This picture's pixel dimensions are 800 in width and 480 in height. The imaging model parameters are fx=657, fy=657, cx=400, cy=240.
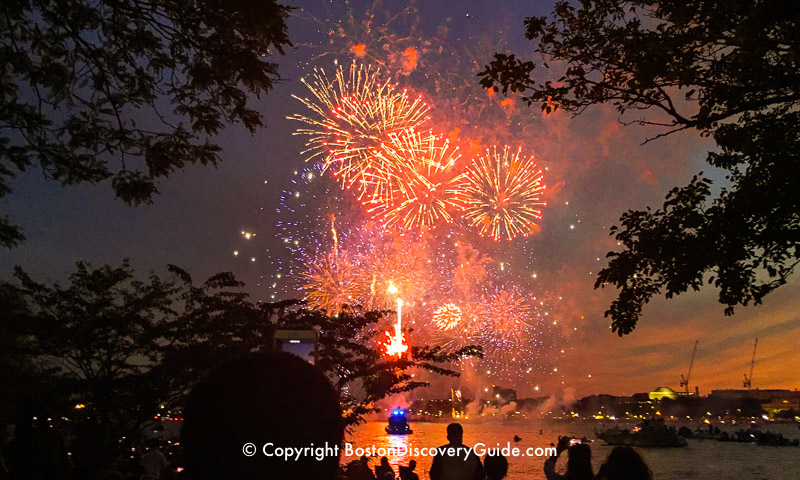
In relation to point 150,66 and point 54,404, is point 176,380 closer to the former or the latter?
point 54,404

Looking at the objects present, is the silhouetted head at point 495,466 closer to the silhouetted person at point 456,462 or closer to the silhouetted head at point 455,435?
the silhouetted person at point 456,462

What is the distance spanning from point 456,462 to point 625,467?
9.22 feet

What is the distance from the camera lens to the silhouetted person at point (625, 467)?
4.30 meters

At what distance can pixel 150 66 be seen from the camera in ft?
27.6

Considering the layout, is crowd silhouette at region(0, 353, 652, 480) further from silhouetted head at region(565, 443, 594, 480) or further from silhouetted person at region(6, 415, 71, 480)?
silhouetted person at region(6, 415, 71, 480)

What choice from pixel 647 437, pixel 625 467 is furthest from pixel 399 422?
pixel 647 437

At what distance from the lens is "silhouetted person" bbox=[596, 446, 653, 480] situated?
4301mm

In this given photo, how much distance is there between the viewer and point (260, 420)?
168cm

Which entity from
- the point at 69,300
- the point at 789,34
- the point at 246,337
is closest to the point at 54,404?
the point at 69,300

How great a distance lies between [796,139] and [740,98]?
2.57 feet

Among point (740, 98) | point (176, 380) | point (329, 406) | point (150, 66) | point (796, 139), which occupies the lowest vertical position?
point (329, 406)

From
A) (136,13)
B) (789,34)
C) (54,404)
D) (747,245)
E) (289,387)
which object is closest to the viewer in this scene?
(289,387)

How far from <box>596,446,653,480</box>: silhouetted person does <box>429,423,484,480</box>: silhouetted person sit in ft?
8.13

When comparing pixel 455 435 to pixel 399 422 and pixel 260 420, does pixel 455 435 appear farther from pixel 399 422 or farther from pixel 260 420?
pixel 399 422
